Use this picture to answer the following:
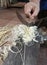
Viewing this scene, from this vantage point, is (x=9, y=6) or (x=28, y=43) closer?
(x=28, y=43)

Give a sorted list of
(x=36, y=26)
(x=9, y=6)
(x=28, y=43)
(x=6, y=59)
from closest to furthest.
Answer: (x=6, y=59) < (x=28, y=43) < (x=36, y=26) < (x=9, y=6)

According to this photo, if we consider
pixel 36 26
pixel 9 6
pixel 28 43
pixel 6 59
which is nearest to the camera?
pixel 6 59

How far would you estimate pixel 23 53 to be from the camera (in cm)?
62

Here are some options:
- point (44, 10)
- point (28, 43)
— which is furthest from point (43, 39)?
point (44, 10)

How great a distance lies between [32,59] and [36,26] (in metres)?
0.25

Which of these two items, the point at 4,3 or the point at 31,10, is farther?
the point at 4,3

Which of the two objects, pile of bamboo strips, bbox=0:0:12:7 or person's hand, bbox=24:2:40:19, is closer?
person's hand, bbox=24:2:40:19

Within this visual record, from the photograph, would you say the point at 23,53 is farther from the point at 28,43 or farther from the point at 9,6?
the point at 9,6

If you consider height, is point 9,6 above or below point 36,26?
below

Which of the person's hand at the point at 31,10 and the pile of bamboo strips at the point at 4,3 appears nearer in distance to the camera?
the person's hand at the point at 31,10

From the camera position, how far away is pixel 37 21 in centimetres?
85

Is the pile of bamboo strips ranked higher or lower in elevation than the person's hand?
lower

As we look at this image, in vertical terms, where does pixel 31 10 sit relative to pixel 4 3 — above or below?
above

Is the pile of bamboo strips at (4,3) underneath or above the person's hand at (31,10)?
underneath
